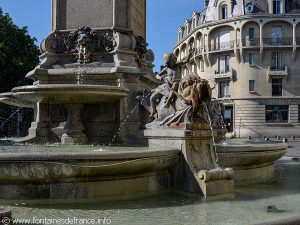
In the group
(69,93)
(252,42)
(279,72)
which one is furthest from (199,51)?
(69,93)

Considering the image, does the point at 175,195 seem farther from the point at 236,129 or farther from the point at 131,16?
the point at 236,129

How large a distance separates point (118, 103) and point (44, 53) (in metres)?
2.90

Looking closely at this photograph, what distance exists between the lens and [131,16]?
13828 millimetres

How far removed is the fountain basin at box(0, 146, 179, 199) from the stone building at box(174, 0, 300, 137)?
148ft

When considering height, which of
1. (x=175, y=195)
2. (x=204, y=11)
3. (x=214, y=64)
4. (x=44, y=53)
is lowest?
(x=175, y=195)

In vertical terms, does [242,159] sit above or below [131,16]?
below

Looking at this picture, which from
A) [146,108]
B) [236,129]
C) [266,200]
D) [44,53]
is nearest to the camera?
[266,200]

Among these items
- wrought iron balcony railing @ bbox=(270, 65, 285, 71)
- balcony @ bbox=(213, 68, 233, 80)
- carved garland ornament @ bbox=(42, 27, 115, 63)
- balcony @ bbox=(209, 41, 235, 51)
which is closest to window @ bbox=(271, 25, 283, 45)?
wrought iron balcony railing @ bbox=(270, 65, 285, 71)

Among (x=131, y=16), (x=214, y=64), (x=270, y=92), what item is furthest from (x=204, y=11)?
(x=131, y=16)

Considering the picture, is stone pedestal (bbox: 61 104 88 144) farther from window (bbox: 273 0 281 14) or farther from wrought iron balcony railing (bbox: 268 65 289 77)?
window (bbox: 273 0 281 14)

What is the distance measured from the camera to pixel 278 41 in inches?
2085

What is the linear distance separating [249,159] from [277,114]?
4478 centimetres

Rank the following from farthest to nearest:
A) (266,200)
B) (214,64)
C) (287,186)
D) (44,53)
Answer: (214,64) < (44,53) < (287,186) < (266,200)

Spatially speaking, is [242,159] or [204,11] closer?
[242,159]
